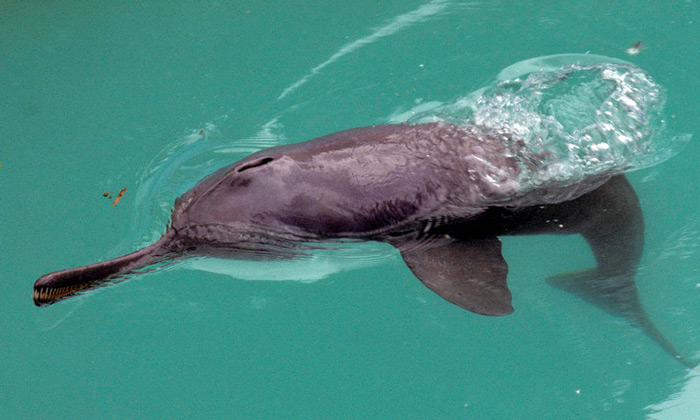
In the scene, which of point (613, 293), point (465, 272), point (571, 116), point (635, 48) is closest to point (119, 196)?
point (465, 272)

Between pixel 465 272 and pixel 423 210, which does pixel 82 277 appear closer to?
pixel 423 210

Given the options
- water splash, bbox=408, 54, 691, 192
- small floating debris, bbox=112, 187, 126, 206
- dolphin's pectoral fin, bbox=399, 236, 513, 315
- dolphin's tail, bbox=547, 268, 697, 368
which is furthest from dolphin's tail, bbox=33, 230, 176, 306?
dolphin's tail, bbox=547, 268, 697, 368

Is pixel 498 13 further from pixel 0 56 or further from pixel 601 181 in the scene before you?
pixel 0 56

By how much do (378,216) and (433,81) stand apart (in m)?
1.89

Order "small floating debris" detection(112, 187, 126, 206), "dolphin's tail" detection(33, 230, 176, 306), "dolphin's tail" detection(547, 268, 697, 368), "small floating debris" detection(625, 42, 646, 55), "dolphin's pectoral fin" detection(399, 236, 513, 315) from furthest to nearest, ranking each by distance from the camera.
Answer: "small floating debris" detection(625, 42, 646, 55) → "small floating debris" detection(112, 187, 126, 206) → "dolphin's tail" detection(547, 268, 697, 368) → "dolphin's pectoral fin" detection(399, 236, 513, 315) → "dolphin's tail" detection(33, 230, 176, 306)

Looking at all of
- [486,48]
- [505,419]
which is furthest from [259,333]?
[486,48]

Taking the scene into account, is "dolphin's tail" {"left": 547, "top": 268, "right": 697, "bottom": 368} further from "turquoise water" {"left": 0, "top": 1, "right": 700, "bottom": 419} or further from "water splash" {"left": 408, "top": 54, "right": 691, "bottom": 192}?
"water splash" {"left": 408, "top": 54, "right": 691, "bottom": 192}

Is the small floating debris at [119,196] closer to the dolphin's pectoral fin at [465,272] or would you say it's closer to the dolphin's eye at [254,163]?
the dolphin's eye at [254,163]

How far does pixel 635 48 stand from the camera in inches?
194

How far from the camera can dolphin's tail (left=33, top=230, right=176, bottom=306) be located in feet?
9.91

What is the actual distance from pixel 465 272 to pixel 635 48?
2690 millimetres

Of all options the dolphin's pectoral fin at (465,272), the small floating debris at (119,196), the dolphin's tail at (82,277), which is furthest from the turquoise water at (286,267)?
the dolphin's tail at (82,277)

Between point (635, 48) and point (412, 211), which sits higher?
point (635, 48)

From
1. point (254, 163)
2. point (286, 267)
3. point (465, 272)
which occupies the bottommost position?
point (465, 272)
